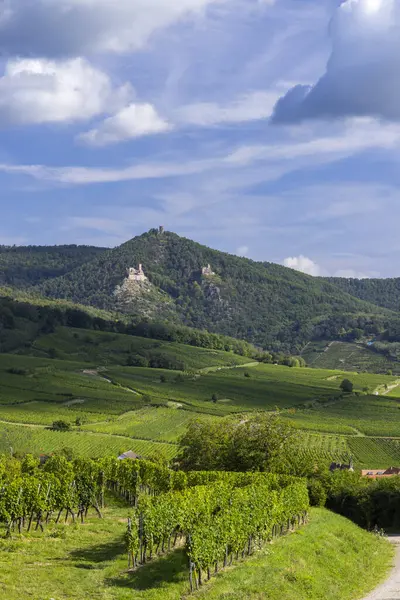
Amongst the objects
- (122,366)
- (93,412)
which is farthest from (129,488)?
(122,366)

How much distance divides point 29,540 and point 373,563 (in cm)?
1974

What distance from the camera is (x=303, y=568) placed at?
30766mm

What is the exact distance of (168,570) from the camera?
2930 cm

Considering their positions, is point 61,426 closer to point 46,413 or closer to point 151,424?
point 46,413

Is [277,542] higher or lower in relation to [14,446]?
higher

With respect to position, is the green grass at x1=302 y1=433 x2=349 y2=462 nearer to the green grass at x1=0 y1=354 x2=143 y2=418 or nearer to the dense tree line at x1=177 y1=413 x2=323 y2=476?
the dense tree line at x1=177 y1=413 x2=323 y2=476

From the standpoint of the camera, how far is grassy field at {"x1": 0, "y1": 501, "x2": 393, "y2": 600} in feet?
83.8

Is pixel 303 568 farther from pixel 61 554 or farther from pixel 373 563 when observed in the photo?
pixel 61 554

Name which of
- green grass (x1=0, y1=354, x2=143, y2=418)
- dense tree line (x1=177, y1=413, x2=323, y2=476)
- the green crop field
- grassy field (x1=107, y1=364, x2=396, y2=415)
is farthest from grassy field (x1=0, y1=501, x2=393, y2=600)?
grassy field (x1=107, y1=364, x2=396, y2=415)

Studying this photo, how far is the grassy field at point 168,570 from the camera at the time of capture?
2555 centimetres

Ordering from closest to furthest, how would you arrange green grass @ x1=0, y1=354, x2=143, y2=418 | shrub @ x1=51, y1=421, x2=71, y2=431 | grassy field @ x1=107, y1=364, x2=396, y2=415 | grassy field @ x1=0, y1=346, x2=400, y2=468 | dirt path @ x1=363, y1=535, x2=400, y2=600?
dirt path @ x1=363, y1=535, x2=400, y2=600 < grassy field @ x1=0, y1=346, x2=400, y2=468 < shrub @ x1=51, y1=421, x2=71, y2=431 < green grass @ x1=0, y1=354, x2=143, y2=418 < grassy field @ x1=107, y1=364, x2=396, y2=415

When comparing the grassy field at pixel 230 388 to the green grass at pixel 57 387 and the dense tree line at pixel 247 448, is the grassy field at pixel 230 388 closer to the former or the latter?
the green grass at pixel 57 387

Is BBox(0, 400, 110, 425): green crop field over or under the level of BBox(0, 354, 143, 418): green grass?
under

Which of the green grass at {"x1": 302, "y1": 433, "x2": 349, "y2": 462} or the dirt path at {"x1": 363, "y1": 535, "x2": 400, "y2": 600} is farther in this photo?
the green grass at {"x1": 302, "y1": 433, "x2": 349, "y2": 462}
